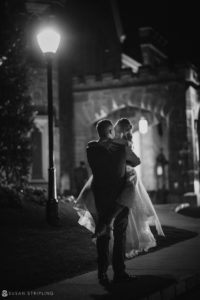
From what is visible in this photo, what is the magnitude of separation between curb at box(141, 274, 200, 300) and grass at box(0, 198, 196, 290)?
1654mm

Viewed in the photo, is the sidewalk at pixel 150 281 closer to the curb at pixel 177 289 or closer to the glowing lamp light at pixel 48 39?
the curb at pixel 177 289

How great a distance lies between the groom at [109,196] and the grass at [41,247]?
37.3 inches

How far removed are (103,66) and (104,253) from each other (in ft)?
85.9

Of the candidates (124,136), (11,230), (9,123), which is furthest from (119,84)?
(124,136)

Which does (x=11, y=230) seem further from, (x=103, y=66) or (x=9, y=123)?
(x=103, y=66)

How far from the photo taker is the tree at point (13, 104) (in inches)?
659

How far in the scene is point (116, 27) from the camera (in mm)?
33312

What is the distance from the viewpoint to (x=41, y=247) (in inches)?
380

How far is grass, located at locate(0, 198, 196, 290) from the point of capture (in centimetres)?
755

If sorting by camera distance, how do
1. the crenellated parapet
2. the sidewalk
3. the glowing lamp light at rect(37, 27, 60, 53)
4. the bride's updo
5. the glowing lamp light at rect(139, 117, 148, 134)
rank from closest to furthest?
the sidewalk < the bride's updo < the glowing lamp light at rect(37, 27, 60, 53) < the glowing lamp light at rect(139, 117, 148, 134) < the crenellated parapet

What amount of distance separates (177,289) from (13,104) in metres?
11.6

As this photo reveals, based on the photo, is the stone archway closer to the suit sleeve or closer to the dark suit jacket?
the suit sleeve

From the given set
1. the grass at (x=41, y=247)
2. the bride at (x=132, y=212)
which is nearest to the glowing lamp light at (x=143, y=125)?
the grass at (x=41, y=247)

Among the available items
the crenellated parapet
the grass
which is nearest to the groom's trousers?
the grass
